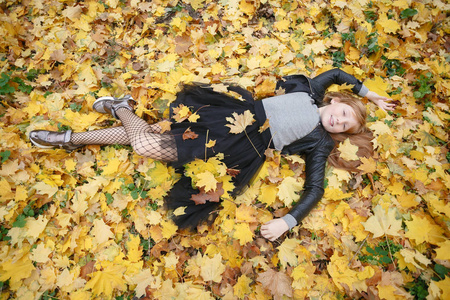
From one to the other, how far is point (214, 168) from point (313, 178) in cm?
111

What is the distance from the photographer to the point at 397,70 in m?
3.42

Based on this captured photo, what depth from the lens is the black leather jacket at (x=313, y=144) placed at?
262 cm

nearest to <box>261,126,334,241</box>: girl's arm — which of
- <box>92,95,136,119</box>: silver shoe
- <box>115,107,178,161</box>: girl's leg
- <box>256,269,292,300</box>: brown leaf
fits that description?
<box>256,269,292,300</box>: brown leaf

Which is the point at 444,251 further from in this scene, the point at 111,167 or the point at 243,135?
the point at 111,167

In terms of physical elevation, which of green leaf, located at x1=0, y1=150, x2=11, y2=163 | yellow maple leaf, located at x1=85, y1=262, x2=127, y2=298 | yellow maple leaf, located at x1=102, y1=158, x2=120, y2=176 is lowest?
yellow maple leaf, located at x1=85, y1=262, x2=127, y2=298

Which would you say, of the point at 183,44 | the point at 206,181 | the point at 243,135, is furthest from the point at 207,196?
the point at 183,44

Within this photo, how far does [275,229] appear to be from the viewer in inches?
99.3

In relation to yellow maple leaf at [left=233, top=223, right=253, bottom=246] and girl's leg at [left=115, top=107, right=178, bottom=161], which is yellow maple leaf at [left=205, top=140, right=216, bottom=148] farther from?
yellow maple leaf at [left=233, top=223, right=253, bottom=246]

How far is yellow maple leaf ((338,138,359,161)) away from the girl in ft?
0.25

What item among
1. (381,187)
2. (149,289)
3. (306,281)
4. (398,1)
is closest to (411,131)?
(381,187)

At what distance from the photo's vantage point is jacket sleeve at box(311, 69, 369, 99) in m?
3.12

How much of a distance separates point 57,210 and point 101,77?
177 cm

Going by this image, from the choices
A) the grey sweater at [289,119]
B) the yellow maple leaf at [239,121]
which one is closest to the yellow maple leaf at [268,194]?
the grey sweater at [289,119]

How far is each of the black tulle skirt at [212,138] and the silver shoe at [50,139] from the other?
1320 mm
